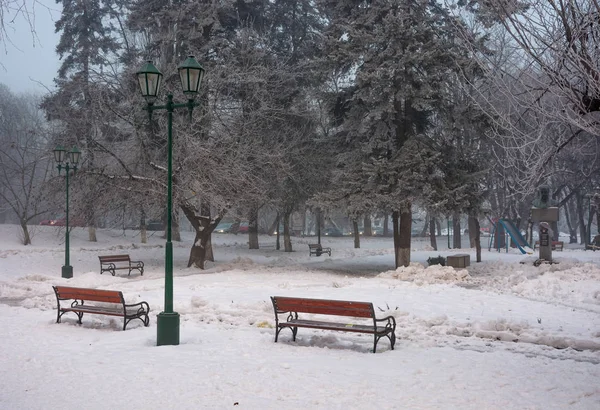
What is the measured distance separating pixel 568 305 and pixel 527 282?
335cm

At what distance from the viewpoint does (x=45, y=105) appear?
99.5 feet

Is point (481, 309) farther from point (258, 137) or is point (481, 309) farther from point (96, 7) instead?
point (96, 7)

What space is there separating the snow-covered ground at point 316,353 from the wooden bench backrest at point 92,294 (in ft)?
1.88

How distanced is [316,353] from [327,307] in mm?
884

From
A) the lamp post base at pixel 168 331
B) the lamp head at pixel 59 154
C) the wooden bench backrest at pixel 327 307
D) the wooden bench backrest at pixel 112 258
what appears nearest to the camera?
the wooden bench backrest at pixel 327 307

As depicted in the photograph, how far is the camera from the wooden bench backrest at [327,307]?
9172mm

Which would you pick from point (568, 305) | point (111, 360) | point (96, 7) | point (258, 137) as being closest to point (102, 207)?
point (258, 137)

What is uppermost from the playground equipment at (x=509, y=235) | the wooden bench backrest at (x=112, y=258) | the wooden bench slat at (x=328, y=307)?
the playground equipment at (x=509, y=235)

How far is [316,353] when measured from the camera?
8.88 metres

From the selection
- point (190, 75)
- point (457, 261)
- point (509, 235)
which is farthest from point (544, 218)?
point (190, 75)

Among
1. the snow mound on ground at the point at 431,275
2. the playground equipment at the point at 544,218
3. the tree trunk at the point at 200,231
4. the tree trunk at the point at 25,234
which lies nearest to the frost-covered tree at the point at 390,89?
the snow mound on ground at the point at 431,275

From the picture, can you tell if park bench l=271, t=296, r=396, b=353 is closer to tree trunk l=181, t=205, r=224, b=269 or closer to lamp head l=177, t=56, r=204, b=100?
lamp head l=177, t=56, r=204, b=100

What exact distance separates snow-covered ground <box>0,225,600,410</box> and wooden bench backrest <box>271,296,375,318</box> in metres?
0.56

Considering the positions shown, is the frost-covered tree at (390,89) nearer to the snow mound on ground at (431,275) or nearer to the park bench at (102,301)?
the snow mound on ground at (431,275)
